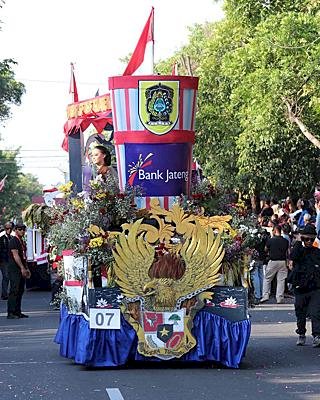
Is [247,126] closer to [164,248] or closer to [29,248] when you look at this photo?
[29,248]

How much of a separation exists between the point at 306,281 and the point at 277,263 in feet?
28.2

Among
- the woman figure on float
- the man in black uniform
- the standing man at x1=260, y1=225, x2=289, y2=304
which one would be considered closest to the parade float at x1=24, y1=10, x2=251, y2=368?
the woman figure on float

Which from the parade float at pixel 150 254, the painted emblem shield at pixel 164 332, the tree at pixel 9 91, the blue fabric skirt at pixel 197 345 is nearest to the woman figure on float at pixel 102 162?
the parade float at pixel 150 254

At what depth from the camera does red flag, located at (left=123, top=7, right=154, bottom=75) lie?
1467 centimetres

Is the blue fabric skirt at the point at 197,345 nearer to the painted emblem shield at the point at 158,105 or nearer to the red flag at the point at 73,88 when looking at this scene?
the painted emblem shield at the point at 158,105

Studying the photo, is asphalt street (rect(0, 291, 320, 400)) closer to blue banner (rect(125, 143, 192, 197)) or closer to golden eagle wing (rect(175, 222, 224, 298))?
golden eagle wing (rect(175, 222, 224, 298))

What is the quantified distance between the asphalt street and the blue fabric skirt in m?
0.13

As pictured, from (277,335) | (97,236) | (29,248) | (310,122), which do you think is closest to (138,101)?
(97,236)

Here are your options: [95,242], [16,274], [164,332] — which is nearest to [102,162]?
[95,242]

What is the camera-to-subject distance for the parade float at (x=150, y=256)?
42.7 feet

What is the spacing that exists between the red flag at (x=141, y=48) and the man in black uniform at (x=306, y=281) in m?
3.32

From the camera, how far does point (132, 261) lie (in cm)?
1310

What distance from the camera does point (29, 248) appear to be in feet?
97.5

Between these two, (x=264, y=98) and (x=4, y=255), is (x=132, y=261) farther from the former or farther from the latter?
(x=264, y=98)
